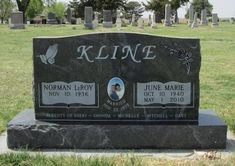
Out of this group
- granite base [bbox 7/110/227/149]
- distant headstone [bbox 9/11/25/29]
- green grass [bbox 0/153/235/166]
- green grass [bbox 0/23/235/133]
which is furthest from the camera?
distant headstone [bbox 9/11/25/29]

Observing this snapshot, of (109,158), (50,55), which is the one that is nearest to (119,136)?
(109,158)

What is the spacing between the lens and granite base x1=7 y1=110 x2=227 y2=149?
17.5 feet

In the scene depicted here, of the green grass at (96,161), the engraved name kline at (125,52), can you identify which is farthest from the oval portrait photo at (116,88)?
the green grass at (96,161)

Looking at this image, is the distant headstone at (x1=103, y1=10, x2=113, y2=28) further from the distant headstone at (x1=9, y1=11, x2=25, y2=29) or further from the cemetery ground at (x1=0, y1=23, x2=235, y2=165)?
the cemetery ground at (x1=0, y1=23, x2=235, y2=165)

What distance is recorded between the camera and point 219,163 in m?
4.67

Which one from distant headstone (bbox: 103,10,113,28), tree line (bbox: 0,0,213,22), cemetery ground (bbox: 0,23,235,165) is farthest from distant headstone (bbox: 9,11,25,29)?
tree line (bbox: 0,0,213,22)

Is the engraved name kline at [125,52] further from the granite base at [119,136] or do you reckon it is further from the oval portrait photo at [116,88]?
the granite base at [119,136]

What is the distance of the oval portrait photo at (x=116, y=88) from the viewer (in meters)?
5.43

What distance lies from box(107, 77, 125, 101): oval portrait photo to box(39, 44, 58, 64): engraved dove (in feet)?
2.17

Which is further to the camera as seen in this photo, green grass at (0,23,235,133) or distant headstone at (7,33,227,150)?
green grass at (0,23,235,133)

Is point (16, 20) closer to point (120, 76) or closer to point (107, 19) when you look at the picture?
point (107, 19)

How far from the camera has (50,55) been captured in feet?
17.9

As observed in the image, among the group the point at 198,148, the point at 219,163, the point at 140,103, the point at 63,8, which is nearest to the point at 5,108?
the point at 140,103

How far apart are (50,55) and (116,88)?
79cm
